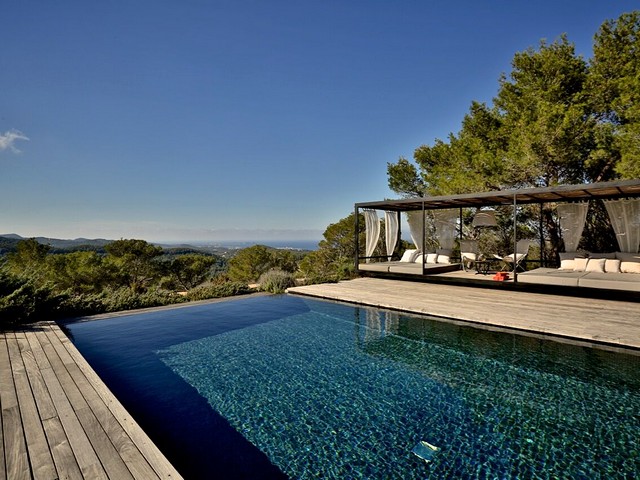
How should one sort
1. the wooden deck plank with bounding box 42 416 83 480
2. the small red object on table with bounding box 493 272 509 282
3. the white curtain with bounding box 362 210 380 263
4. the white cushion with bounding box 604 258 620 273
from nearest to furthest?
the wooden deck plank with bounding box 42 416 83 480
the white cushion with bounding box 604 258 620 273
the small red object on table with bounding box 493 272 509 282
the white curtain with bounding box 362 210 380 263

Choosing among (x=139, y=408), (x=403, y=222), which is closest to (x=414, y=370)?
(x=139, y=408)

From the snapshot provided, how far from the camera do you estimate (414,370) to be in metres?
3.95

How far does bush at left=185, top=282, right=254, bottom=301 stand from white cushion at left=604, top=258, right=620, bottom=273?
313 inches

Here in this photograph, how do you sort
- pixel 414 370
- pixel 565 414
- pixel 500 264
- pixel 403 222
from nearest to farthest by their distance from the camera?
pixel 565 414 < pixel 414 370 < pixel 500 264 < pixel 403 222

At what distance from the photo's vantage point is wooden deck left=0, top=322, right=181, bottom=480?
1.79 meters

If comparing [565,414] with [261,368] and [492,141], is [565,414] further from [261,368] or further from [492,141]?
[492,141]

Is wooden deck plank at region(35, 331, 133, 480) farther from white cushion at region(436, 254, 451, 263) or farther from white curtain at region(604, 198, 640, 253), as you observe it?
white curtain at region(604, 198, 640, 253)

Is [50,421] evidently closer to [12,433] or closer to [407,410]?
[12,433]

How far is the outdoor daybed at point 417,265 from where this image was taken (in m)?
8.70

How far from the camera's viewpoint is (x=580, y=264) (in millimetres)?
7168

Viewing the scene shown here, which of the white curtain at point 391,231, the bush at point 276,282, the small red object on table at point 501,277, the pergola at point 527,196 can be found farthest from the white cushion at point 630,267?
the bush at point 276,282

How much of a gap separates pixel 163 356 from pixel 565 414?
4559 millimetres

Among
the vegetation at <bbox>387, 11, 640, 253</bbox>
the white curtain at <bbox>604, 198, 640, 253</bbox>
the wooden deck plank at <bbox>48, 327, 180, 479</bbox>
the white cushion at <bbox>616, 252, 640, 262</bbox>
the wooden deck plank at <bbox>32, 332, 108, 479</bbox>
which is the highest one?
the vegetation at <bbox>387, 11, 640, 253</bbox>

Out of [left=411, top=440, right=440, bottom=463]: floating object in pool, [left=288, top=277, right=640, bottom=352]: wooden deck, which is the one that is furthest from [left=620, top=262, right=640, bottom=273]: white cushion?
[left=411, top=440, right=440, bottom=463]: floating object in pool
